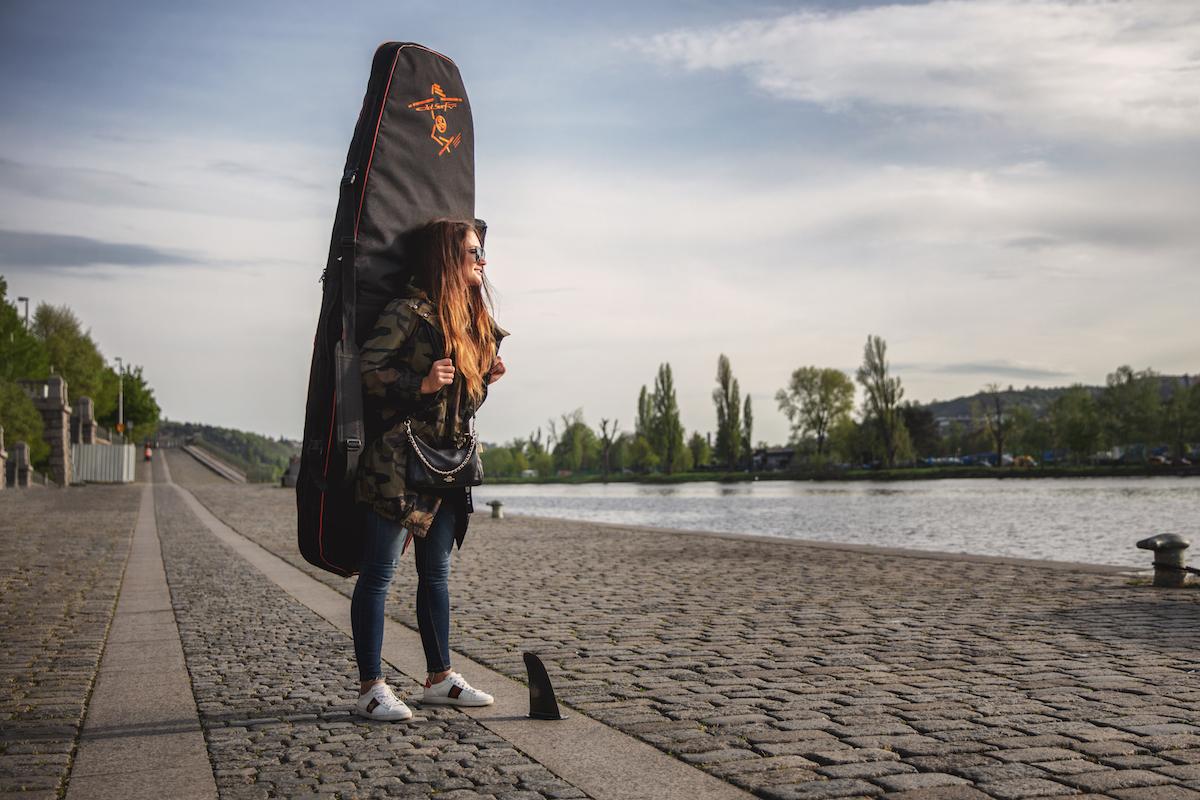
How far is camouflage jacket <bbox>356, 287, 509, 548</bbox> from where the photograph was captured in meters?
4.23

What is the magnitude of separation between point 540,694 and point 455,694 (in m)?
0.45

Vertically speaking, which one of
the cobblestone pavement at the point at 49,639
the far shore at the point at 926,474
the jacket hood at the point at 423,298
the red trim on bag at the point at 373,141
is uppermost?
the red trim on bag at the point at 373,141

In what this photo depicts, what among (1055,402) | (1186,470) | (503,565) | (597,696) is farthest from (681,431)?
(597,696)

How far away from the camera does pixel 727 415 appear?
3841 inches

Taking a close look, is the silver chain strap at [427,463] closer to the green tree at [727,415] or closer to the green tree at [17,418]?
the green tree at [17,418]

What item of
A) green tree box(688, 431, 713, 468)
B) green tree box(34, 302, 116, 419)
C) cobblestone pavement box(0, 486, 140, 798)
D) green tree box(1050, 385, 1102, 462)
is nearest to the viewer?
cobblestone pavement box(0, 486, 140, 798)

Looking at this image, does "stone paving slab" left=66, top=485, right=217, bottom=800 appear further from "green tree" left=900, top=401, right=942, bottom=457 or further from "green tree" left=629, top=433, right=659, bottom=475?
"green tree" left=900, top=401, right=942, bottom=457

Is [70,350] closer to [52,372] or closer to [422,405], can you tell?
[52,372]

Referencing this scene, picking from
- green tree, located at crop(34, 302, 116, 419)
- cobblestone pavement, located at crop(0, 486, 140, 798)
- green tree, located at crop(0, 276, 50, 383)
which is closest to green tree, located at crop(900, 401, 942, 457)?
green tree, located at crop(34, 302, 116, 419)

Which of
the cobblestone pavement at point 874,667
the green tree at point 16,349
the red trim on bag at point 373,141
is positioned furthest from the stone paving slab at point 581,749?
the green tree at point 16,349

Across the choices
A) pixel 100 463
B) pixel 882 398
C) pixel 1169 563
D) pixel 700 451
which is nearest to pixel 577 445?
pixel 700 451

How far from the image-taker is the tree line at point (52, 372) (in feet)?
146

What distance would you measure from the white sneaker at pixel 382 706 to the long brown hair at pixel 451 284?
4.23 ft

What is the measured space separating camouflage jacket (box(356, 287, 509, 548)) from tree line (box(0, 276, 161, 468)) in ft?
146
